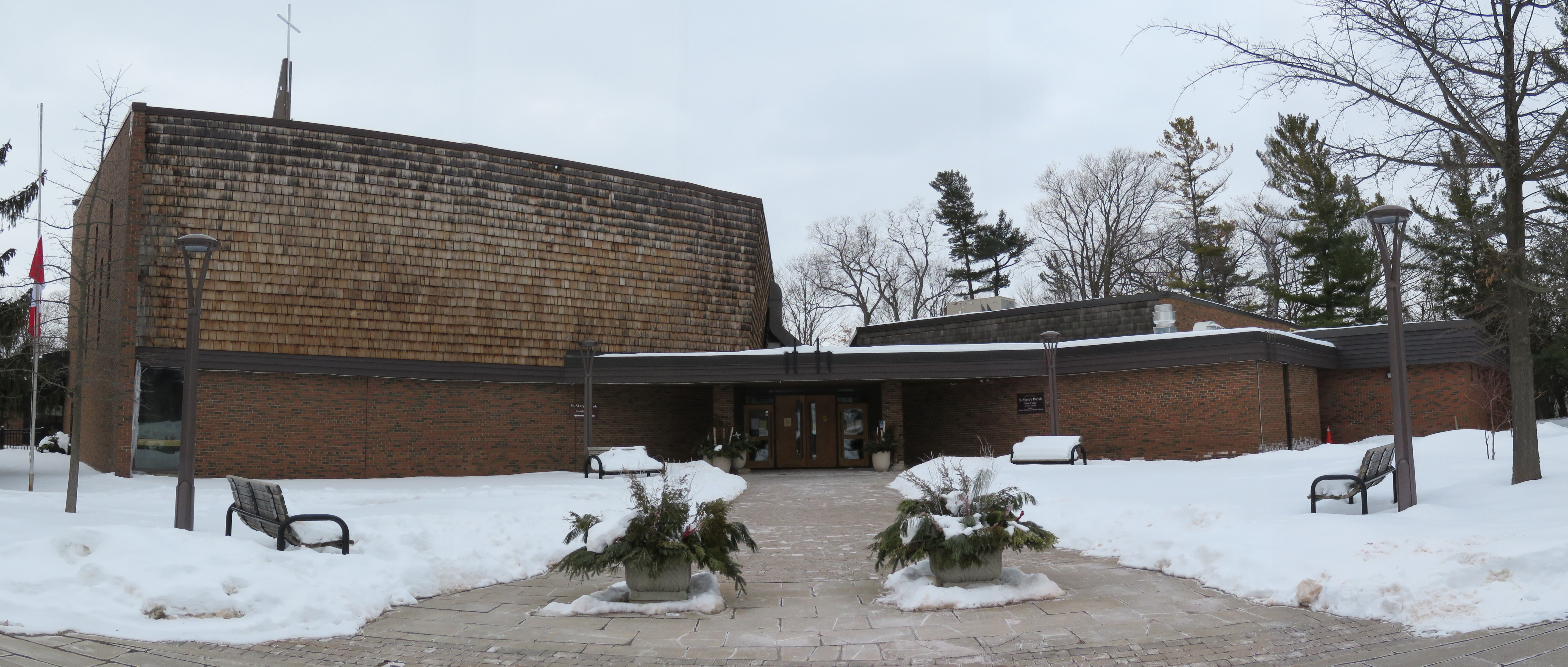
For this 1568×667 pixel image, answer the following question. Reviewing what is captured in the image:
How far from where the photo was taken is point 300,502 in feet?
42.7

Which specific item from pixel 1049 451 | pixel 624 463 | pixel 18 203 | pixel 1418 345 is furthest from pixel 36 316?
pixel 1418 345

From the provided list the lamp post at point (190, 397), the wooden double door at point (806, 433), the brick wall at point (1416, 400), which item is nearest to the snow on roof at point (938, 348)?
the brick wall at point (1416, 400)

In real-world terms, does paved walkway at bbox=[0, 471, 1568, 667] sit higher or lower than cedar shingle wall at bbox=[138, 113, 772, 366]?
lower

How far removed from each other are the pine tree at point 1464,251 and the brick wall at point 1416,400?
1.69 meters

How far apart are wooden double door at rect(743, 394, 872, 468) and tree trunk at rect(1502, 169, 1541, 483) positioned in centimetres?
1503

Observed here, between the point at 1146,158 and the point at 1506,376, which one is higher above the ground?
the point at 1146,158

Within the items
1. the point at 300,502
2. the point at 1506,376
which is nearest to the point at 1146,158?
the point at 1506,376

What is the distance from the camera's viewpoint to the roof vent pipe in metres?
24.3

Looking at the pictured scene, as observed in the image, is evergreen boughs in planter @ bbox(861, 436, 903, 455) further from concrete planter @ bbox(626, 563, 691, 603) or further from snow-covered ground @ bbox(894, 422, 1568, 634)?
concrete planter @ bbox(626, 563, 691, 603)

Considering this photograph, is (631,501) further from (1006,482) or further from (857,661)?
(857,661)

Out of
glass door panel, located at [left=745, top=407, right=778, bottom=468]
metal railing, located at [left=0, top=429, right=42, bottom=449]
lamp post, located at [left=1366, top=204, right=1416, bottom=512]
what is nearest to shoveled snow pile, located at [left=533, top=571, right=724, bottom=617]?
lamp post, located at [left=1366, top=204, right=1416, bottom=512]

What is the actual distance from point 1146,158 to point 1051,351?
890 inches

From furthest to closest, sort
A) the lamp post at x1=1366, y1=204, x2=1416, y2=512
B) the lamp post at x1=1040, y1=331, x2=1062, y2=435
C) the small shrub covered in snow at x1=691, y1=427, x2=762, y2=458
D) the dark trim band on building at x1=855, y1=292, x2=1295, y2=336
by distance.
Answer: the dark trim band on building at x1=855, y1=292, x2=1295, y2=336 → the small shrub covered in snow at x1=691, y1=427, x2=762, y2=458 → the lamp post at x1=1040, y1=331, x2=1062, y2=435 → the lamp post at x1=1366, y1=204, x2=1416, y2=512

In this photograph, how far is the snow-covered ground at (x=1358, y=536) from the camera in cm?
620
